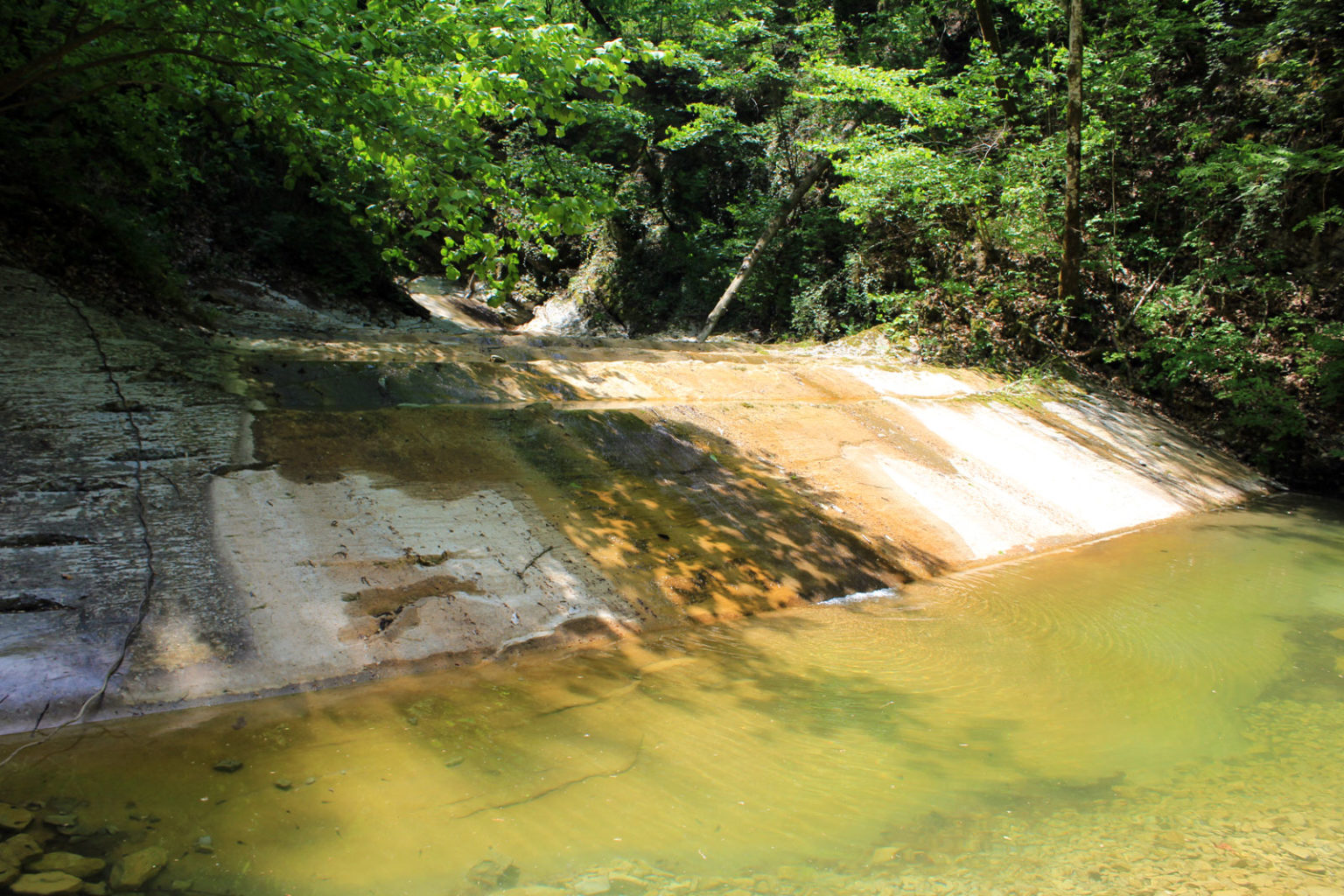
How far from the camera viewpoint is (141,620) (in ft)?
12.3

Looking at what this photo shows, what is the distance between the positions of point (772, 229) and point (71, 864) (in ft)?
55.6

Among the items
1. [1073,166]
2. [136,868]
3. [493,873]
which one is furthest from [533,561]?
[1073,166]

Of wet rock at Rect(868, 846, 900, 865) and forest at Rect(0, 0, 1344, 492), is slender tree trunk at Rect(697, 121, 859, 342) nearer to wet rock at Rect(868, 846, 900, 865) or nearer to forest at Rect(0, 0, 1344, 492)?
forest at Rect(0, 0, 1344, 492)

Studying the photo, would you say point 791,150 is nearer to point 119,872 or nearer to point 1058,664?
point 1058,664

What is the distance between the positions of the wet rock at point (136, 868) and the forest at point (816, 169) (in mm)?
3403

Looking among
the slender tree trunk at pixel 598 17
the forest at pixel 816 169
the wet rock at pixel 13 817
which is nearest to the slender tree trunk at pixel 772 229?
the forest at pixel 816 169

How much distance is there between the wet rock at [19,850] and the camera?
2.29 metres

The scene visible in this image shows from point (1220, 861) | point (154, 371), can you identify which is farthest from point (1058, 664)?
point (154, 371)

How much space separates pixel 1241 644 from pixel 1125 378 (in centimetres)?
889

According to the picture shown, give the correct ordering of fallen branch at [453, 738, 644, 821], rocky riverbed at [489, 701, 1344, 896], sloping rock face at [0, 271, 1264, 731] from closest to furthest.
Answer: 1. rocky riverbed at [489, 701, 1344, 896]
2. fallen branch at [453, 738, 644, 821]
3. sloping rock face at [0, 271, 1264, 731]

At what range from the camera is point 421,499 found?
531cm

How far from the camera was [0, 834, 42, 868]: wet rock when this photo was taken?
90.1 inches

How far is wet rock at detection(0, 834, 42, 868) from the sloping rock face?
96cm

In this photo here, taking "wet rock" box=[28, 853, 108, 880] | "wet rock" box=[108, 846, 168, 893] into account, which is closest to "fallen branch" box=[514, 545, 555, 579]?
"wet rock" box=[108, 846, 168, 893]
